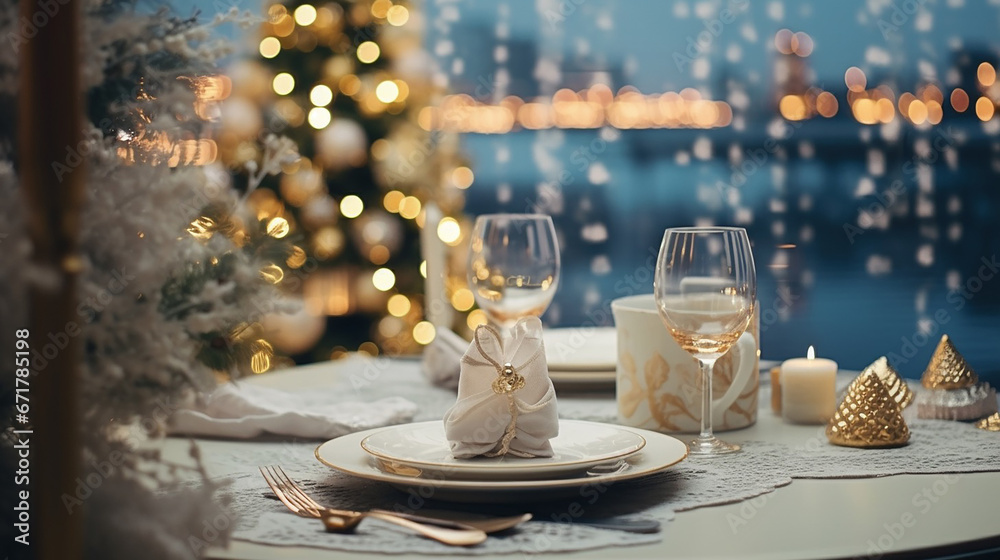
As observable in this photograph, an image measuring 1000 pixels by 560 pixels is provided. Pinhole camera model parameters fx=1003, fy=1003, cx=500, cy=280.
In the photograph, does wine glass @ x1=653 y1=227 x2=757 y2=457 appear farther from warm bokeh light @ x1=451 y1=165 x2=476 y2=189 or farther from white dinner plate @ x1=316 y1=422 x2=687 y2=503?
warm bokeh light @ x1=451 y1=165 x2=476 y2=189

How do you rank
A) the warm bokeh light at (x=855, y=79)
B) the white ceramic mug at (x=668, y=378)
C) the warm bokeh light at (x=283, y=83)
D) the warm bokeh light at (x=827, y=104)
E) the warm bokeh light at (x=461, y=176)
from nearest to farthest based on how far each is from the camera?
the white ceramic mug at (x=668, y=378) < the warm bokeh light at (x=283, y=83) < the warm bokeh light at (x=461, y=176) < the warm bokeh light at (x=855, y=79) < the warm bokeh light at (x=827, y=104)

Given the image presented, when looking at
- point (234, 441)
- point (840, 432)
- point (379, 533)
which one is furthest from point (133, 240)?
point (840, 432)

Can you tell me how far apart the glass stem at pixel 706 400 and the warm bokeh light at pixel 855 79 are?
12.5 feet

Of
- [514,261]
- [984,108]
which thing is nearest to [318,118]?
[514,261]

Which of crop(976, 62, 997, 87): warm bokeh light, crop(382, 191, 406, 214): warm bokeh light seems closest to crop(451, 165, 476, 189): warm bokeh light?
crop(382, 191, 406, 214): warm bokeh light

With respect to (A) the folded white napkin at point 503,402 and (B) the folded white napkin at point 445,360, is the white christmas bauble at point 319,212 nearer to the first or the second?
(B) the folded white napkin at point 445,360

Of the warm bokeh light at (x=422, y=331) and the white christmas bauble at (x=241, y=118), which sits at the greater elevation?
the white christmas bauble at (x=241, y=118)

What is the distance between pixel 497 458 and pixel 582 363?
1.81 ft

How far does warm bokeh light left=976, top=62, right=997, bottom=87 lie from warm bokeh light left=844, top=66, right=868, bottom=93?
1.49 feet

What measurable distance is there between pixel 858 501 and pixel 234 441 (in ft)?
2.10

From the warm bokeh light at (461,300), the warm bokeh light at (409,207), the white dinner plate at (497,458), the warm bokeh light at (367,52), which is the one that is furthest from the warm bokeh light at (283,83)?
the white dinner plate at (497,458)

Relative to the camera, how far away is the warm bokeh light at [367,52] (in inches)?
129

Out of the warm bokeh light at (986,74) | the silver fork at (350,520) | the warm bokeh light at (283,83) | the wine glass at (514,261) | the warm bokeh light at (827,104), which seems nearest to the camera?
the silver fork at (350,520)

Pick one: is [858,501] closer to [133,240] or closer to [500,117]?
[133,240]
